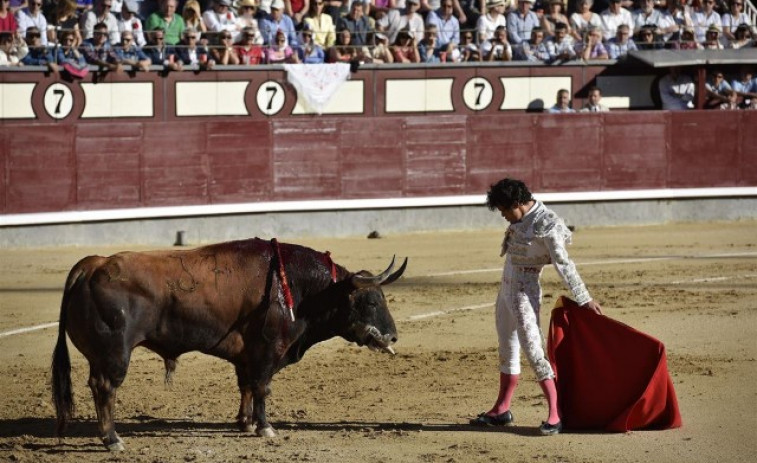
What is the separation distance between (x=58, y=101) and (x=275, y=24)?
8.20 ft

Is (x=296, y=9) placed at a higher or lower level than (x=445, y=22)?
higher

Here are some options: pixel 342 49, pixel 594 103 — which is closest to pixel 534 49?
pixel 594 103

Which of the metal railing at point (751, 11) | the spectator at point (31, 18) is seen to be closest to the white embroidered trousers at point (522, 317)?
the spectator at point (31, 18)

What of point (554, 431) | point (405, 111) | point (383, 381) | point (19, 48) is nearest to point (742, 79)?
point (405, 111)

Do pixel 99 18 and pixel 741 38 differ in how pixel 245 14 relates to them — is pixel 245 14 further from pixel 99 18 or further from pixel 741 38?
pixel 741 38

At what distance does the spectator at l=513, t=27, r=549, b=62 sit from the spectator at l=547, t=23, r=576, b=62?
0.22 ft

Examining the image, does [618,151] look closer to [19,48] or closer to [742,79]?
[742,79]

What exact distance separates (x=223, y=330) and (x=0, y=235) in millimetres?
8186

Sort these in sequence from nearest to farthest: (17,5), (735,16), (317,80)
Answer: (17,5) < (317,80) < (735,16)

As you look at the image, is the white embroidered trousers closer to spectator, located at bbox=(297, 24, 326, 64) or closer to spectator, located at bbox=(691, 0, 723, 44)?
spectator, located at bbox=(297, 24, 326, 64)

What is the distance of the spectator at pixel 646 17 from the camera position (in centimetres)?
1819

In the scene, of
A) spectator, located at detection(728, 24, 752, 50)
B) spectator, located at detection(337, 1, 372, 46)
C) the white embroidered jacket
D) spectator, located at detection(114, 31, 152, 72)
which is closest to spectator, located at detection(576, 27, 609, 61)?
spectator, located at detection(728, 24, 752, 50)

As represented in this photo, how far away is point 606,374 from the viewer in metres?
7.68

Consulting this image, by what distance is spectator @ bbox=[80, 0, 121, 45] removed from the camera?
15.1 meters
